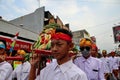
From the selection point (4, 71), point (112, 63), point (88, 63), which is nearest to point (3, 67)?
point (4, 71)

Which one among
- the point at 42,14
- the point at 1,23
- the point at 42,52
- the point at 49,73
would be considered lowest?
the point at 49,73

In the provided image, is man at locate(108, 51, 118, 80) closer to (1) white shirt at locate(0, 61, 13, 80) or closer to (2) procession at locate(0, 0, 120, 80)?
(2) procession at locate(0, 0, 120, 80)

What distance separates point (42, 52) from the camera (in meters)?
3.06

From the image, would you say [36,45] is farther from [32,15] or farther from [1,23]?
[32,15]

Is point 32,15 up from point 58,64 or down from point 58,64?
up

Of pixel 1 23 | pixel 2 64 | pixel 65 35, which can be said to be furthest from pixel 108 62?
pixel 65 35

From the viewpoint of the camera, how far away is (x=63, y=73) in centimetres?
262

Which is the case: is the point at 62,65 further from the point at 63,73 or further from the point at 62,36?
the point at 62,36

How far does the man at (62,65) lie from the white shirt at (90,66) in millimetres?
2493

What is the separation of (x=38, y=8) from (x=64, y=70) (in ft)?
63.2

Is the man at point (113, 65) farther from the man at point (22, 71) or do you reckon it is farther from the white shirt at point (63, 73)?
the white shirt at point (63, 73)

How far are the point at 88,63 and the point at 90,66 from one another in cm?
8

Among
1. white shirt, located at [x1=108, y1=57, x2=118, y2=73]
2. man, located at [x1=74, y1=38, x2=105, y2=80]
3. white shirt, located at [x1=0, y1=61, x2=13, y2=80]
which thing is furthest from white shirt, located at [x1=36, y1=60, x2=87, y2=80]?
white shirt, located at [x1=108, y1=57, x2=118, y2=73]

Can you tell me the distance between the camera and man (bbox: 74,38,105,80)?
520cm
